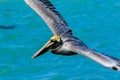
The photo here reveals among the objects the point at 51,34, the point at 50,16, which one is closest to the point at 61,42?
the point at 50,16

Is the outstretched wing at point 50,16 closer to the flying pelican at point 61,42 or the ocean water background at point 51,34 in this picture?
the flying pelican at point 61,42

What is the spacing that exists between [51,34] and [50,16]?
99.2 inches

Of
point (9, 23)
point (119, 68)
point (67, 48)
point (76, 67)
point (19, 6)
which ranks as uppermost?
point (19, 6)

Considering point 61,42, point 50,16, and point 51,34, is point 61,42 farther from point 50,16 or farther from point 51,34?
point 51,34

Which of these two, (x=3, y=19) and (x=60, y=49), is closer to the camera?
(x=60, y=49)

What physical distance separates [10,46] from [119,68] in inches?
190

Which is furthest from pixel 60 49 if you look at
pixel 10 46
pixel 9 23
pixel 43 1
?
pixel 9 23

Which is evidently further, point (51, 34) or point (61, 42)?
point (51, 34)

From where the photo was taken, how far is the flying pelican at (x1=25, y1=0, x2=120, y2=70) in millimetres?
8117

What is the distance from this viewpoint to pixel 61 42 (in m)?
9.41

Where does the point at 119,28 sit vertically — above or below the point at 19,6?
below

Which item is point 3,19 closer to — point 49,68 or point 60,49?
point 49,68

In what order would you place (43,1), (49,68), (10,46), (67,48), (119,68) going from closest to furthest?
(119,68) → (67,48) → (43,1) → (49,68) → (10,46)

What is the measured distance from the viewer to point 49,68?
37.0ft
